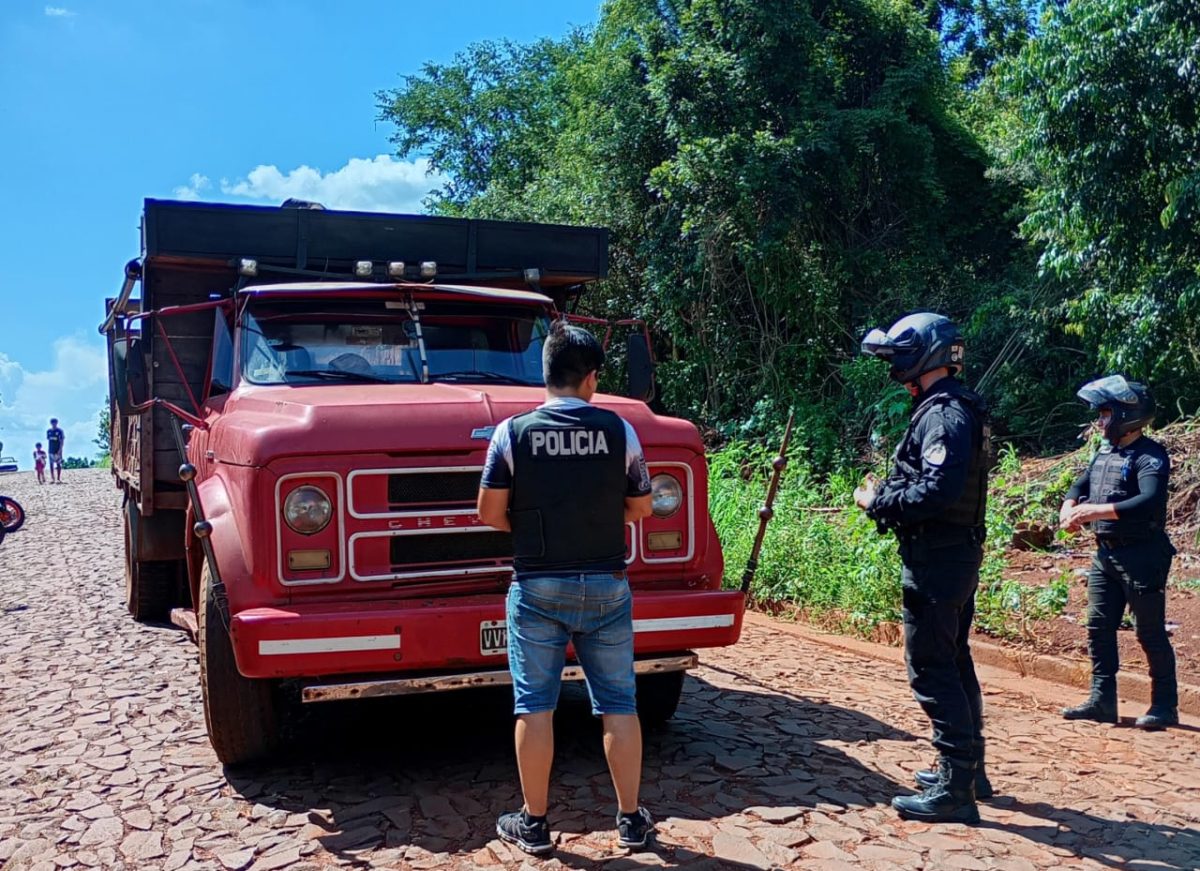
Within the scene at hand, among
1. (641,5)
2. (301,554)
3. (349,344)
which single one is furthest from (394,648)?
(641,5)

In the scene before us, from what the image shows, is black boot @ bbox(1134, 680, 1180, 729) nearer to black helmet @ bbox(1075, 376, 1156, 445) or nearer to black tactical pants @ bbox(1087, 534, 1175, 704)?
black tactical pants @ bbox(1087, 534, 1175, 704)

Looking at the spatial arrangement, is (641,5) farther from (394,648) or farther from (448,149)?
(448,149)

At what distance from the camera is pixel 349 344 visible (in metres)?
5.90

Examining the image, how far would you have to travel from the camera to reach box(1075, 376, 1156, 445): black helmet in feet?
19.5

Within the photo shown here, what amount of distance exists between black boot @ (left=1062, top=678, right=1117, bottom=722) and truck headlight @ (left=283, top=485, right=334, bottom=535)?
428 cm

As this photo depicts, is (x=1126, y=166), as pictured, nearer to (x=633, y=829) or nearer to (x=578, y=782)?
(x=578, y=782)

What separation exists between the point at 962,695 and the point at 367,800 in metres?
2.53

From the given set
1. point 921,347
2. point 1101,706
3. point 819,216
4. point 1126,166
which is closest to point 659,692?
point 921,347

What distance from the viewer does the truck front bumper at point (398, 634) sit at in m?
4.31

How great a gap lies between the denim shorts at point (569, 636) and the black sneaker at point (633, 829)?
0.39 m

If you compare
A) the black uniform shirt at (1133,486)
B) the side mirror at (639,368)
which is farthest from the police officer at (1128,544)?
the side mirror at (639,368)

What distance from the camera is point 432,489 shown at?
4773mm

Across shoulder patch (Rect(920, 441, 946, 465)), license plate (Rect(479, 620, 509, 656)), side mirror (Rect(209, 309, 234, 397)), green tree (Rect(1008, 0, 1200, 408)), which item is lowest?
license plate (Rect(479, 620, 509, 656))

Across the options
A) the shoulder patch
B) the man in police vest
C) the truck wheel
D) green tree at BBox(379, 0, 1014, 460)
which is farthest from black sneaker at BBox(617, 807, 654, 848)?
green tree at BBox(379, 0, 1014, 460)
